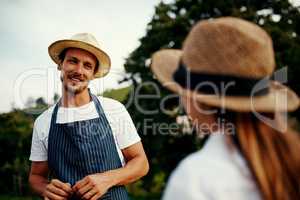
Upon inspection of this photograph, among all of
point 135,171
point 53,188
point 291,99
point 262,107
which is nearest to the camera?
point 262,107

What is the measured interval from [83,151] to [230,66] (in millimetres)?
1655

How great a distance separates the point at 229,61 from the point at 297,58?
16777mm

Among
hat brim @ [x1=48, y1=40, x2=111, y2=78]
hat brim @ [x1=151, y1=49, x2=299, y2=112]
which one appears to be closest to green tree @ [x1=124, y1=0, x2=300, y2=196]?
hat brim @ [x1=48, y1=40, x2=111, y2=78]

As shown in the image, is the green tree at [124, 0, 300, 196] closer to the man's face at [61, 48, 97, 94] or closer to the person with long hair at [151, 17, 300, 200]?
the man's face at [61, 48, 97, 94]

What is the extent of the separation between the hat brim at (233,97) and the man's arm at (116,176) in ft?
3.75

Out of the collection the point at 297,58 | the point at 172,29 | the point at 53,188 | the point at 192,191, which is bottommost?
the point at 53,188

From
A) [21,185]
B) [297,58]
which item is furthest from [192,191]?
[21,185]

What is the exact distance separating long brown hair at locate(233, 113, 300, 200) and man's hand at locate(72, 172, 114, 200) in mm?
1398

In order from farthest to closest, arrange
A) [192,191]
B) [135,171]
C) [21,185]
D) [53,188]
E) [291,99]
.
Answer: [21,185] → [135,171] → [53,188] → [291,99] → [192,191]

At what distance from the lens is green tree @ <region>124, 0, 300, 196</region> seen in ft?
60.3

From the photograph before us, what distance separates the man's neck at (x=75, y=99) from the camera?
309 centimetres

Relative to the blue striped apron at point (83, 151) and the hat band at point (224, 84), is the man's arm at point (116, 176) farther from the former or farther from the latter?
the hat band at point (224, 84)

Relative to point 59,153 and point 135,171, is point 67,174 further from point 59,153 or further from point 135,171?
point 135,171

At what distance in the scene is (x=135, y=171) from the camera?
9.40ft
